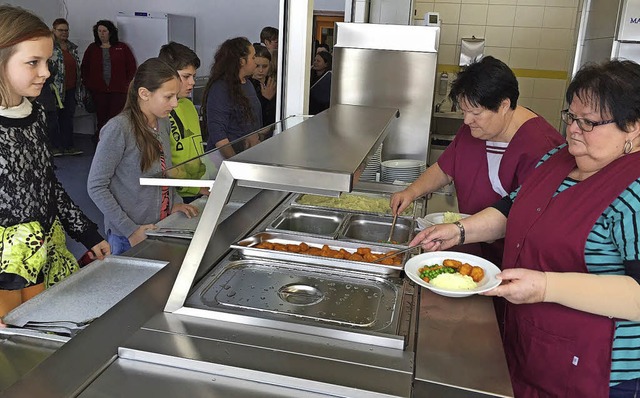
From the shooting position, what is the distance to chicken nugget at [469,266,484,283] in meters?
1.32

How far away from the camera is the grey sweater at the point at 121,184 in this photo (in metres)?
1.91

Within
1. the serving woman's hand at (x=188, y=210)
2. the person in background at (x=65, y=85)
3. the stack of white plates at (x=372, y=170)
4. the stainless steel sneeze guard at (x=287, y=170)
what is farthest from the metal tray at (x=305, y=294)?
the person in background at (x=65, y=85)

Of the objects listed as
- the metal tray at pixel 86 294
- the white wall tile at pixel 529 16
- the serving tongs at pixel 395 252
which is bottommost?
the metal tray at pixel 86 294

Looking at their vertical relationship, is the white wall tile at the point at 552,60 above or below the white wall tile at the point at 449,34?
below

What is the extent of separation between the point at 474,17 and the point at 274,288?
17.4ft

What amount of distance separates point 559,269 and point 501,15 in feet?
17.0

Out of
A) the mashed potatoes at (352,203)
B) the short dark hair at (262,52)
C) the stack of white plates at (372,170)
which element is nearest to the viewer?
the mashed potatoes at (352,203)

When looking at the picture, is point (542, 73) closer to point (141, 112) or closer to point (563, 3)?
point (563, 3)

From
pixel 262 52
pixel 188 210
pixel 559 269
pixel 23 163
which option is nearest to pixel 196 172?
pixel 23 163

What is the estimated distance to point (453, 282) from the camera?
1.28 m

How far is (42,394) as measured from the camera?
905 mm

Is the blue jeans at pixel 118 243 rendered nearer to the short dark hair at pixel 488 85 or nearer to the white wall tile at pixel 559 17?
the short dark hair at pixel 488 85

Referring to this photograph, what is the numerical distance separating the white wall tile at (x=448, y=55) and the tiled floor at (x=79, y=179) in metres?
3.81

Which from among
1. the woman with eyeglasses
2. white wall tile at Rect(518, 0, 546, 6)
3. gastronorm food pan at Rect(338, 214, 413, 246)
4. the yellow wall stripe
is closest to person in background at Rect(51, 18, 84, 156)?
the yellow wall stripe
